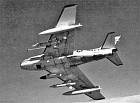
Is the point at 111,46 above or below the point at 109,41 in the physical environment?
below

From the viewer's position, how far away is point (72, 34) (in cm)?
3991

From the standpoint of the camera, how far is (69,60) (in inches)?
1654

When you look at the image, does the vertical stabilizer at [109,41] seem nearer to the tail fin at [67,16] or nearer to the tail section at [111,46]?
the tail section at [111,46]

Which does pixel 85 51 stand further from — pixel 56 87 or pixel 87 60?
pixel 56 87

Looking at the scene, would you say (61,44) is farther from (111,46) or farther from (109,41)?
(111,46)

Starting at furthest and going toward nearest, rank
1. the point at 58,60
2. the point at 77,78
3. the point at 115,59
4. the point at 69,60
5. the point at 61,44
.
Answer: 1. the point at 77,78
2. the point at 58,60
3. the point at 69,60
4. the point at 61,44
5. the point at 115,59

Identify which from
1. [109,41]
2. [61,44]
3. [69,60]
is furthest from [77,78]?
[109,41]

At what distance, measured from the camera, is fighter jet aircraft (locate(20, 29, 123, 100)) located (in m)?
40.1

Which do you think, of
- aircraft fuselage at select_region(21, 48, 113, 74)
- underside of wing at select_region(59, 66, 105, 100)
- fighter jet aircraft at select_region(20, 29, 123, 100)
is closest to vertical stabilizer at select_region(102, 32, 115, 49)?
fighter jet aircraft at select_region(20, 29, 123, 100)

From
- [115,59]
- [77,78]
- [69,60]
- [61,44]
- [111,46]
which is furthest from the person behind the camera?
[77,78]

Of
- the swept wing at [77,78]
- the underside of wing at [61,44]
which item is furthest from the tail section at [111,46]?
the swept wing at [77,78]

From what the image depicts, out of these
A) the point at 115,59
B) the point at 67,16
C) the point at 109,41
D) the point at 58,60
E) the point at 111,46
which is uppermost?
the point at 67,16

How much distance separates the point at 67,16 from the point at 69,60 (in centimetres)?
913

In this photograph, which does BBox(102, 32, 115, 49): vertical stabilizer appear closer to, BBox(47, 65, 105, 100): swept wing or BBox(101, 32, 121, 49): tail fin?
BBox(101, 32, 121, 49): tail fin
